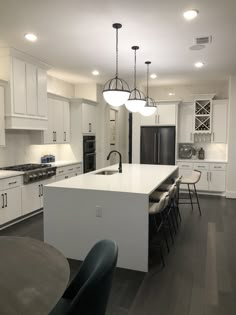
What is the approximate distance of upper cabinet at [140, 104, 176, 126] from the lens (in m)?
6.92

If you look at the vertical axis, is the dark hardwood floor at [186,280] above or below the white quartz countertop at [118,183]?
below

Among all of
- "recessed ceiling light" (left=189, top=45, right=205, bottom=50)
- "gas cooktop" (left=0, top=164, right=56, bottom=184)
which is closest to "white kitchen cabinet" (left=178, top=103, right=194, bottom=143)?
"recessed ceiling light" (left=189, top=45, right=205, bottom=50)

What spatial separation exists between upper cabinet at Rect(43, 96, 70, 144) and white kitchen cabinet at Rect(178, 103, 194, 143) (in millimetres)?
2933

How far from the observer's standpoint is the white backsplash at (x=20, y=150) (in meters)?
5.02

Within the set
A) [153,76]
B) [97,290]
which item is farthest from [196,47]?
[97,290]

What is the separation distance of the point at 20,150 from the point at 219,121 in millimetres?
4768

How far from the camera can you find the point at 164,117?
7.00 metres

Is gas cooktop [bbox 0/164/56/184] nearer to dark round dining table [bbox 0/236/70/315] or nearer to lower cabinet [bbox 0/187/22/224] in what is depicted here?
lower cabinet [bbox 0/187/22/224]

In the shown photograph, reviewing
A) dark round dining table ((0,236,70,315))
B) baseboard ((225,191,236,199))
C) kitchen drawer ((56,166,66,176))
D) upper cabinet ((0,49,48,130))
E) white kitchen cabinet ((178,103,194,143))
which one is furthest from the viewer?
white kitchen cabinet ((178,103,194,143))

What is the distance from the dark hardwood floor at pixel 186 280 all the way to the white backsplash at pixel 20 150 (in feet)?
4.67

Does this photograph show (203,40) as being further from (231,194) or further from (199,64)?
(231,194)

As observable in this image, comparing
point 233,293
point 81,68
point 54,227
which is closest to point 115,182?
point 54,227

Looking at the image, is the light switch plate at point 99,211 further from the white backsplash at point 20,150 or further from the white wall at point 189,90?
the white wall at point 189,90

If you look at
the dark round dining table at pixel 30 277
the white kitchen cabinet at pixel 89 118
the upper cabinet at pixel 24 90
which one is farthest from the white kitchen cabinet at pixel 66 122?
the dark round dining table at pixel 30 277
